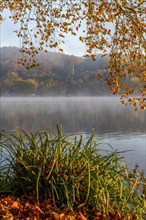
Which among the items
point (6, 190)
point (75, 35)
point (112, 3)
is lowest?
point (6, 190)

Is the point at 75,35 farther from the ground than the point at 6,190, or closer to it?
farther from the ground

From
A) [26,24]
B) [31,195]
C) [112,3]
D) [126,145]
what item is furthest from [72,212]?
[126,145]

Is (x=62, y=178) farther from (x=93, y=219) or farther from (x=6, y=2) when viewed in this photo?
(x=6, y=2)

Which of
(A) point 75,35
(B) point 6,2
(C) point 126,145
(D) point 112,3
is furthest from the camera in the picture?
(C) point 126,145

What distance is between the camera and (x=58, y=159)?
5.73 meters

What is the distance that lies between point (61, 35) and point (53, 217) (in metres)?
6.51

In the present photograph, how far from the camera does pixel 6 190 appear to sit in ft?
17.8

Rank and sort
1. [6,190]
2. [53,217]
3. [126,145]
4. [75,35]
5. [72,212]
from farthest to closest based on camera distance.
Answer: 1. [126,145]
2. [75,35]
3. [6,190]
4. [72,212]
5. [53,217]

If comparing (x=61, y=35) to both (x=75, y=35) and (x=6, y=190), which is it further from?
(x=6, y=190)

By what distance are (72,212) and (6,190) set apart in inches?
41.1

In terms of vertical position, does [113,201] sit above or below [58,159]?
below

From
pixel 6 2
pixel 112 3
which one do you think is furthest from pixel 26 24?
pixel 112 3

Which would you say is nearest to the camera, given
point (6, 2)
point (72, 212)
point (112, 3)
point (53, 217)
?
point (53, 217)

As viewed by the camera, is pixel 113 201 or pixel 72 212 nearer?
pixel 72 212
